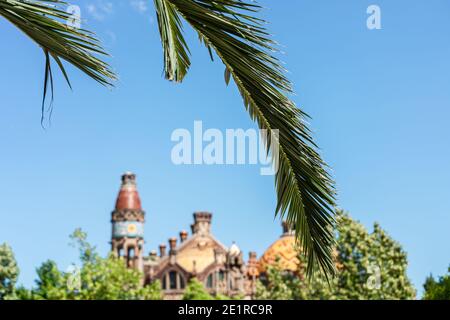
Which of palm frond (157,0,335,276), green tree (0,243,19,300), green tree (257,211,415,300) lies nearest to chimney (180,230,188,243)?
green tree (0,243,19,300)

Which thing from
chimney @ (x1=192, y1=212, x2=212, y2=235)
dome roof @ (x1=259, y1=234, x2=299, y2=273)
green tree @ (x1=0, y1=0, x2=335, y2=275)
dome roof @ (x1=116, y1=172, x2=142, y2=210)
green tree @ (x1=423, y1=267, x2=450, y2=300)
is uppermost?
dome roof @ (x1=116, y1=172, x2=142, y2=210)

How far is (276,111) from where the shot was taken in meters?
4.86

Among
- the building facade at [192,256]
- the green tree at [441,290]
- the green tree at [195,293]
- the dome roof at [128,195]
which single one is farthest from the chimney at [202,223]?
the green tree at [441,290]

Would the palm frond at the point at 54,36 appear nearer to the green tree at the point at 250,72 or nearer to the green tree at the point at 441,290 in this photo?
the green tree at the point at 250,72

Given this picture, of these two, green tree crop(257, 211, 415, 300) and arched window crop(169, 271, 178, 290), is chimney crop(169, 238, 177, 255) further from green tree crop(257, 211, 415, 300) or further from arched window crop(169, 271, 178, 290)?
green tree crop(257, 211, 415, 300)

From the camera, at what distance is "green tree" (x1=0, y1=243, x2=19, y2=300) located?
5063 centimetres

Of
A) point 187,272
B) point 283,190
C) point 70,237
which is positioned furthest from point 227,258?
point 283,190

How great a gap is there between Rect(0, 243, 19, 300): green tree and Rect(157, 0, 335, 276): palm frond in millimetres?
48330

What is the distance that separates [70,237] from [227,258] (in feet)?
82.3

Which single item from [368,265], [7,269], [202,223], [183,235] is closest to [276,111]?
[368,265]

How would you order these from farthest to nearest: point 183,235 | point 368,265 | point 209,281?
point 183,235 < point 209,281 < point 368,265

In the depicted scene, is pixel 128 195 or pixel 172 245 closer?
pixel 172 245

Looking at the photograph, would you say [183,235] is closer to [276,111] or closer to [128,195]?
[128,195]

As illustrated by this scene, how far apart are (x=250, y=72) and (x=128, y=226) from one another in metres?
65.0
